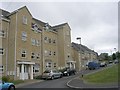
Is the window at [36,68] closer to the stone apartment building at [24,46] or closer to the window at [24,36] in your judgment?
the stone apartment building at [24,46]

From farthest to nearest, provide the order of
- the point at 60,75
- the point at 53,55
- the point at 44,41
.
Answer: the point at 53,55
the point at 44,41
the point at 60,75

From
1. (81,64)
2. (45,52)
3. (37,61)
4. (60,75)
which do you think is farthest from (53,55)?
(81,64)

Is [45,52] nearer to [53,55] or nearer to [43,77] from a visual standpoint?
[53,55]

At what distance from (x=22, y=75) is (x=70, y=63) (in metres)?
21.7

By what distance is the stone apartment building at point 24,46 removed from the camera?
1307 inches

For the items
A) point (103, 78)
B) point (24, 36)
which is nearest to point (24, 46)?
point (24, 36)

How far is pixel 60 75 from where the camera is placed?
37469 millimetres

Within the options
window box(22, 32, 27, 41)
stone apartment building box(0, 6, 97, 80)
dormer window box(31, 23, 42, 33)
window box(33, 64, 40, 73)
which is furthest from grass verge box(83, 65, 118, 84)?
dormer window box(31, 23, 42, 33)

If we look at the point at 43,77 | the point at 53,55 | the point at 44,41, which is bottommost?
the point at 43,77

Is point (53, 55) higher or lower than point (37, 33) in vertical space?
lower

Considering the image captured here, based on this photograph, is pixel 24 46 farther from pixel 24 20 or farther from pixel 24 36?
pixel 24 20

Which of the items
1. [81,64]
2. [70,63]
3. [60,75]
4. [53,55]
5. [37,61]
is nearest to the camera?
[60,75]

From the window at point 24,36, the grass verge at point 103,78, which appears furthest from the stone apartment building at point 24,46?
the grass verge at point 103,78

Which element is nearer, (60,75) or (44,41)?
(60,75)
